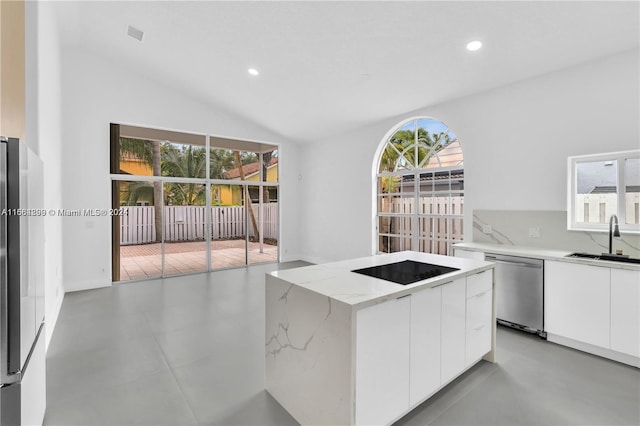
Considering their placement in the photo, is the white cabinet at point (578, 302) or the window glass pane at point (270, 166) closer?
the white cabinet at point (578, 302)

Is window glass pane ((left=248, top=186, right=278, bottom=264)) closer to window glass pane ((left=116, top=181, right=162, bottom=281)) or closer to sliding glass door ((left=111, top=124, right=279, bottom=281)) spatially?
sliding glass door ((left=111, top=124, right=279, bottom=281))

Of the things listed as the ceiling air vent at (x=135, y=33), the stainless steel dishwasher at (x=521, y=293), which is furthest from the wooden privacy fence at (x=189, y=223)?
the stainless steel dishwasher at (x=521, y=293)

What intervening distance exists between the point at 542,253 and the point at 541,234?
0.51 m

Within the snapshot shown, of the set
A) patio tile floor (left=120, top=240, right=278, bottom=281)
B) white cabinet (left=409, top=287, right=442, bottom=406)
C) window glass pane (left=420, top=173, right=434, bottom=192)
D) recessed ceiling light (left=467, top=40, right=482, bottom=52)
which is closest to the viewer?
white cabinet (left=409, top=287, right=442, bottom=406)

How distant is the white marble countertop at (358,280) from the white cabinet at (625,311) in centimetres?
112

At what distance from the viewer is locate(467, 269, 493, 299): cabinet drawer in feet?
7.78

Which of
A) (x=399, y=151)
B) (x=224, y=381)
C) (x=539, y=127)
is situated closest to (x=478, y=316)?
(x=224, y=381)

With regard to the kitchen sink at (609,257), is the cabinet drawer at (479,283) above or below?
below

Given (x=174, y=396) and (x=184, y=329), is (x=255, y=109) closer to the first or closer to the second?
(x=184, y=329)

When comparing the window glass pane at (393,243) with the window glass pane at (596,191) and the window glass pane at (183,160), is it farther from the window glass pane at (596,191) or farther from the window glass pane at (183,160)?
the window glass pane at (183,160)

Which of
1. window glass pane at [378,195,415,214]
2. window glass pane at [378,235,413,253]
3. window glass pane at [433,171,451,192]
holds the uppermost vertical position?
window glass pane at [433,171,451,192]

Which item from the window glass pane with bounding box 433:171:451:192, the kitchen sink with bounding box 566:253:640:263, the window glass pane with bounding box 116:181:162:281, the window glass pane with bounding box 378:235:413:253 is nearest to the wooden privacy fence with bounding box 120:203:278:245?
the window glass pane with bounding box 116:181:162:281

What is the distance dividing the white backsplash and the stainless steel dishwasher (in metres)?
0.60

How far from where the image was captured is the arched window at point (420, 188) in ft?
15.4
